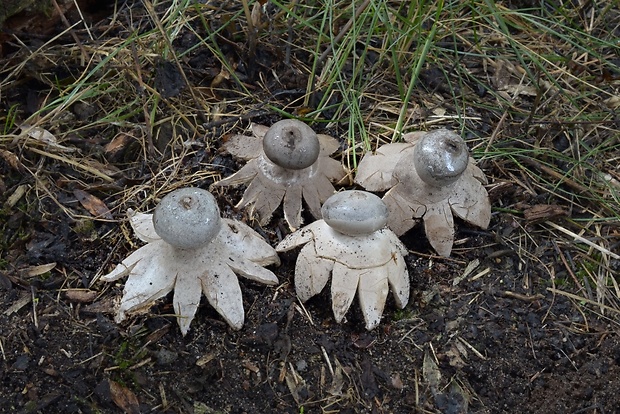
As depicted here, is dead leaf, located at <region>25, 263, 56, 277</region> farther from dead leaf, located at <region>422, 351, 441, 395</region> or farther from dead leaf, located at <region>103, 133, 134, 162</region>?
dead leaf, located at <region>422, 351, 441, 395</region>

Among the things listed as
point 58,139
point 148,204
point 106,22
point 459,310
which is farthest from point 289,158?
point 106,22

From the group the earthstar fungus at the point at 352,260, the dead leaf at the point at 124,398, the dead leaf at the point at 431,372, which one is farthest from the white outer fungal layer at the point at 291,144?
the dead leaf at the point at 124,398

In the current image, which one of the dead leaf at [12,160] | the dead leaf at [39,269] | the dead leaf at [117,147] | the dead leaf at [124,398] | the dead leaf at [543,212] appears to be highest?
the dead leaf at [12,160]

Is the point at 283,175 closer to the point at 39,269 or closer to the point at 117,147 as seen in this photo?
the point at 117,147

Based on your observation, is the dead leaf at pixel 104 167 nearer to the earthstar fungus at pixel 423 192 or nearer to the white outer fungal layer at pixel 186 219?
the white outer fungal layer at pixel 186 219

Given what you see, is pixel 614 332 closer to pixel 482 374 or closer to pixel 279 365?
pixel 482 374

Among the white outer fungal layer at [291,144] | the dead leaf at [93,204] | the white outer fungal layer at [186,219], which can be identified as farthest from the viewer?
the dead leaf at [93,204]
